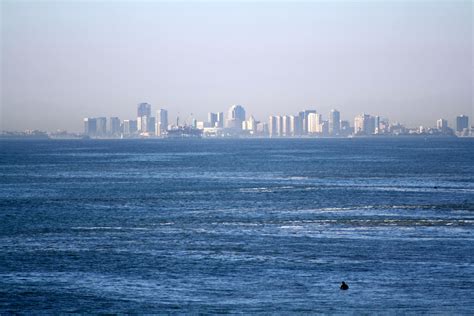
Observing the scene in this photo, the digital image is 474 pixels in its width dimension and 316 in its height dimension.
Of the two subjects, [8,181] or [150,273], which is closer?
[150,273]

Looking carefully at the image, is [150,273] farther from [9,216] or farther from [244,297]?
[9,216]

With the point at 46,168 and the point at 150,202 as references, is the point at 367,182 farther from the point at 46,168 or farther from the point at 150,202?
the point at 46,168

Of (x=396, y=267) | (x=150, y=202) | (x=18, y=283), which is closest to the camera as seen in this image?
(x=18, y=283)

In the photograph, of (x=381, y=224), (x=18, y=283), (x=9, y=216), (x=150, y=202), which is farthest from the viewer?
(x=150, y=202)

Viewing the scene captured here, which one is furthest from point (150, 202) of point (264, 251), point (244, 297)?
point (244, 297)

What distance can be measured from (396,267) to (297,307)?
10.6 meters

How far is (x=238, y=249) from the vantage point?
54781 mm

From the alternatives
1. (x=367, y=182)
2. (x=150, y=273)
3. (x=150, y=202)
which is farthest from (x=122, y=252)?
(x=367, y=182)

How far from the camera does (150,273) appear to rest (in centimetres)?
4734

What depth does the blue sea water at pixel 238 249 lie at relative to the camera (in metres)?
41.3

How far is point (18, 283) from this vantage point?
149 ft

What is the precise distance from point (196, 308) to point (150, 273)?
820 centimetres

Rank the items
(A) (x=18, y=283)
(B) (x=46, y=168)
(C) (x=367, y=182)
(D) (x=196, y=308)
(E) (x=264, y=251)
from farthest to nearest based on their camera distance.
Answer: (B) (x=46, y=168), (C) (x=367, y=182), (E) (x=264, y=251), (A) (x=18, y=283), (D) (x=196, y=308)

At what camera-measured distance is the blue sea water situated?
136ft
